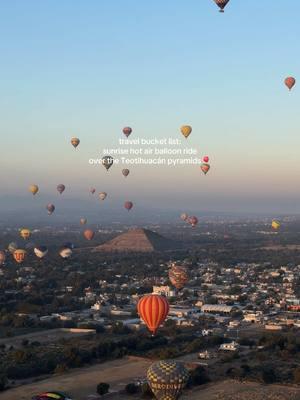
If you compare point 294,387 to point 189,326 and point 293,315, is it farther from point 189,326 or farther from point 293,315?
point 293,315

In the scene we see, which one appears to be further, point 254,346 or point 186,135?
point 186,135

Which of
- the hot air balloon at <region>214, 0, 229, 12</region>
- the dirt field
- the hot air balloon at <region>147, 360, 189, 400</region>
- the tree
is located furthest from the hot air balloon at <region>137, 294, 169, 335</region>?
the hot air balloon at <region>214, 0, 229, 12</region>

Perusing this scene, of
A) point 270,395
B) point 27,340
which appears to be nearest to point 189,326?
point 27,340

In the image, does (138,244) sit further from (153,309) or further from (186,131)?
(153,309)

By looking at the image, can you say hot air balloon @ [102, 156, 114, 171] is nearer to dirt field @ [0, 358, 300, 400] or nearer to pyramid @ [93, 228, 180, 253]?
dirt field @ [0, 358, 300, 400]

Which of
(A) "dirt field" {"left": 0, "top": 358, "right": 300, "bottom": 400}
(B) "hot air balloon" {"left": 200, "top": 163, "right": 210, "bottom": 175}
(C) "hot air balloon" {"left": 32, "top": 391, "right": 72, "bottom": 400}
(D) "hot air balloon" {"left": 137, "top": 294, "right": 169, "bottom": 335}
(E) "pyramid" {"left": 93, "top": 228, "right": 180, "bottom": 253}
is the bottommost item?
(A) "dirt field" {"left": 0, "top": 358, "right": 300, "bottom": 400}

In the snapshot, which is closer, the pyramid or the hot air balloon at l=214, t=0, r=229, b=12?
the hot air balloon at l=214, t=0, r=229, b=12
